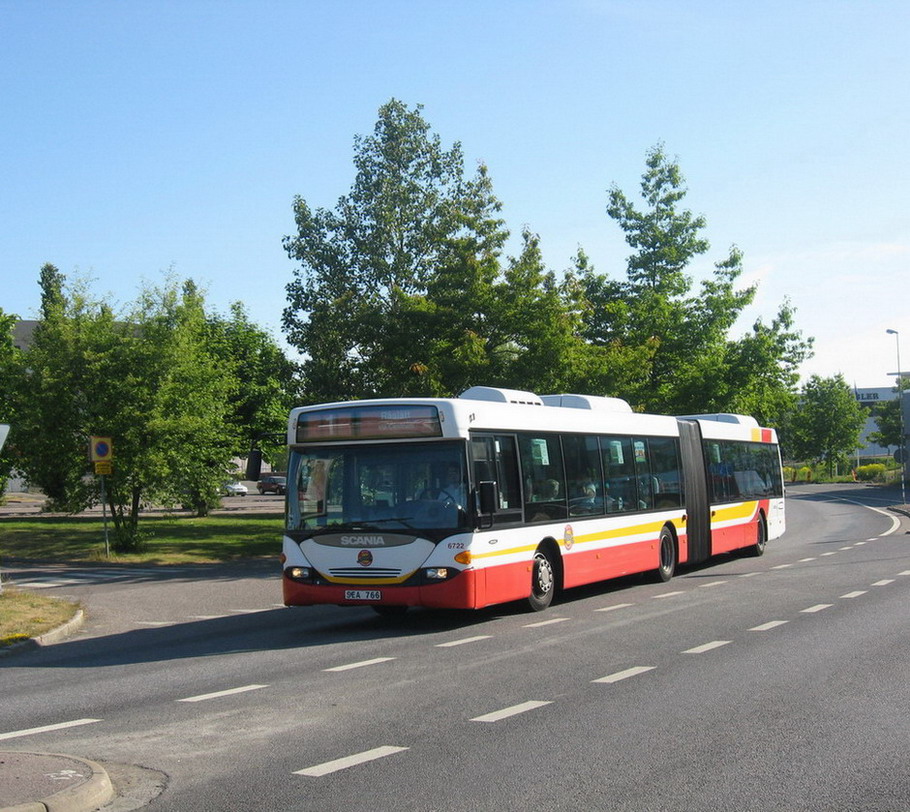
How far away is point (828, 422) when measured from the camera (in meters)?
103

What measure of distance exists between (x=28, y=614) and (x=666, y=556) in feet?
34.4

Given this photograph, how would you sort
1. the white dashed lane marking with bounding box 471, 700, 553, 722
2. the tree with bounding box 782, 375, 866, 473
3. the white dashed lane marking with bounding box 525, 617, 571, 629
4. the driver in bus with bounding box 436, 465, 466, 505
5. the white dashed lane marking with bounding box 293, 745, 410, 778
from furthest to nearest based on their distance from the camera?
the tree with bounding box 782, 375, 866, 473 < the white dashed lane marking with bounding box 525, 617, 571, 629 < the driver in bus with bounding box 436, 465, 466, 505 < the white dashed lane marking with bounding box 471, 700, 553, 722 < the white dashed lane marking with bounding box 293, 745, 410, 778

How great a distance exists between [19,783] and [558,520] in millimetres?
10500

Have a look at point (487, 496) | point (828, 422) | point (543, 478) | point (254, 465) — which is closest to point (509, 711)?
point (487, 496)

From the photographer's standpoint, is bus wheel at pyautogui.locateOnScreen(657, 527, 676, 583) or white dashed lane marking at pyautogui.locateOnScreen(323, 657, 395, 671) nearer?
white dashed lane marking at pyautogui.locateOnScreen(323, 657, 395, 671)

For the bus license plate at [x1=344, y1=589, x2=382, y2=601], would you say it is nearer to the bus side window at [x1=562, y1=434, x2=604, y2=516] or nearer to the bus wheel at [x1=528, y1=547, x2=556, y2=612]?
the bus wheel at [x1=528, y1=547, x2=556, y2=612]

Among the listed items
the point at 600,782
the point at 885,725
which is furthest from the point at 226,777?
the point at 885,725

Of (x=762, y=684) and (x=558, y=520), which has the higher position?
(x=558, y=520)

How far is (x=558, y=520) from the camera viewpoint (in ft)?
52.5

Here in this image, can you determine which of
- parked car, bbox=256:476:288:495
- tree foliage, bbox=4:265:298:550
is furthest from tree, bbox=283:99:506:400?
parked car, bbox=256:476:288:495

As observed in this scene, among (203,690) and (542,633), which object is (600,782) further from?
(542,633)

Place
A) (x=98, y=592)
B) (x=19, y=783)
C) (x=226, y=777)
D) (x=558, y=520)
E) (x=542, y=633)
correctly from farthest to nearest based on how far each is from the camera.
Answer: (x=98, y=592), (x=558, y=520), (x=542, y=633), (x=226, y=777), (x=19, y=783)

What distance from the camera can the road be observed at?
6332 mm

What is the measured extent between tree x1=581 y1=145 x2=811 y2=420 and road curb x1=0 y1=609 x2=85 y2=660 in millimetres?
19857
